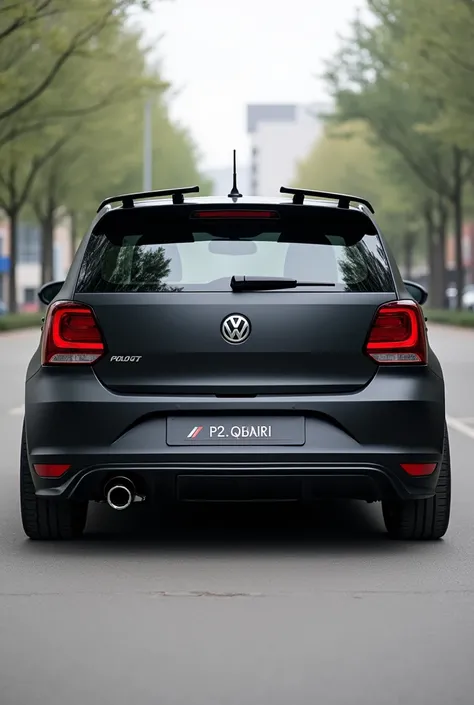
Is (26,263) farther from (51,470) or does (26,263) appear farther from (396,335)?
(396,335)

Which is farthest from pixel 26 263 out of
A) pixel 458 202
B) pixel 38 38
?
pixel 38 38

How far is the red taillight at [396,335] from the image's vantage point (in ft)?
23.2

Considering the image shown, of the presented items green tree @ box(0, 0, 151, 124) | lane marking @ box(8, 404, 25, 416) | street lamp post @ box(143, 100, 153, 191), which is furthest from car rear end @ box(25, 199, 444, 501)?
street lamp post @ box(143, 100, 153, 191)

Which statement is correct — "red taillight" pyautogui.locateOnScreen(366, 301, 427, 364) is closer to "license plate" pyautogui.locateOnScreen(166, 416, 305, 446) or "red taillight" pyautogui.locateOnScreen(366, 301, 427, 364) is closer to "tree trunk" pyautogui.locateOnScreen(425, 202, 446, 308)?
"license plate" pyautogui.locateOnScreen(166, 416, 305, 446)

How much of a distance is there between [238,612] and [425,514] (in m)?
1.86

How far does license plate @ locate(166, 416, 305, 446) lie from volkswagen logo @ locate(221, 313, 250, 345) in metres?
0.33

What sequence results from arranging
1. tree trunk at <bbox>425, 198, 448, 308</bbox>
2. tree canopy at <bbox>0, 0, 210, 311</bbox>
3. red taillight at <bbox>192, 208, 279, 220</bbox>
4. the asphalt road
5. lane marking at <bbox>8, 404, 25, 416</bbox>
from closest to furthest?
the asphalt road < red taillight at <bbox>192, 208, 279, 220</bbox> < lane marking at <bbox>8, 404, 25, 416</bbox> < tree canopy at <bbox>0, 0, 210, 311</bbox> < tree trunk at <bbox>425, 198, 448, 308</bbox>

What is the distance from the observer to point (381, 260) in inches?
285

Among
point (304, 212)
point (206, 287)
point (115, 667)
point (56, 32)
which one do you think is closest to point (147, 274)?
point (206, 287)

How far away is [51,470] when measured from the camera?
712 cm

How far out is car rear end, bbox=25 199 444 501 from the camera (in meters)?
7.00

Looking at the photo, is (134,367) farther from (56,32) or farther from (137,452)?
(56,32)

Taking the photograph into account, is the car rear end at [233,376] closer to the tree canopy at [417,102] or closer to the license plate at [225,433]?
the license plate at [225,433]

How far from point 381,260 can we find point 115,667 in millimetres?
2779
